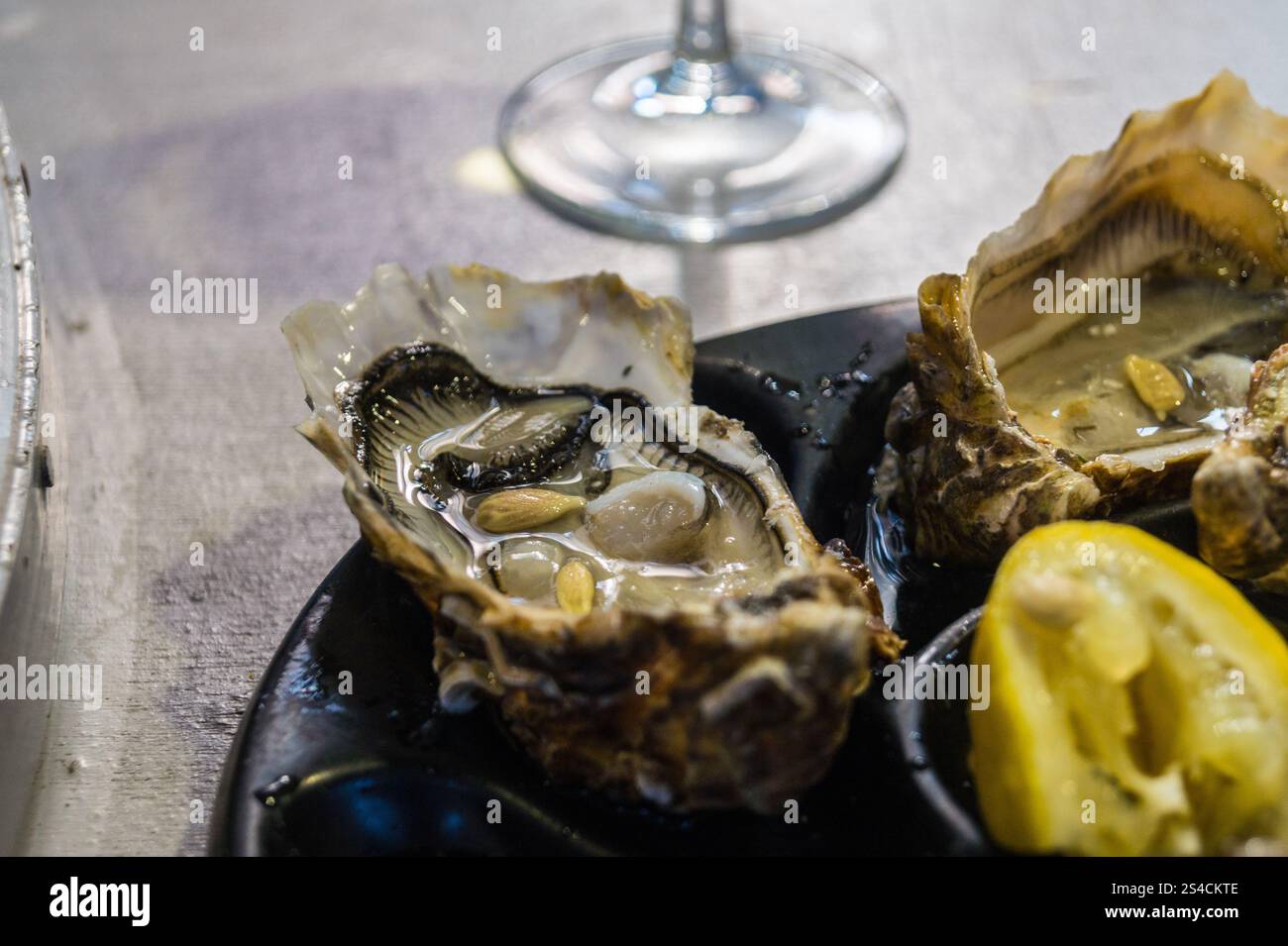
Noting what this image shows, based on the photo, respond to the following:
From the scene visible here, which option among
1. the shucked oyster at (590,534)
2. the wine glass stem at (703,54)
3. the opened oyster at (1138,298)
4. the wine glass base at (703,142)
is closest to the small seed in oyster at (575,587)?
the shucked oyster at (590,534)

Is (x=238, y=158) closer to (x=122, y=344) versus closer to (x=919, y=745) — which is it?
(x=122, y=344)

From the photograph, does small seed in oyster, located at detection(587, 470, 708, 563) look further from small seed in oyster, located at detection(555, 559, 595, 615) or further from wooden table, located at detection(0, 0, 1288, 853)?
wooden table, located at detection(0, 0, 1288, 853)

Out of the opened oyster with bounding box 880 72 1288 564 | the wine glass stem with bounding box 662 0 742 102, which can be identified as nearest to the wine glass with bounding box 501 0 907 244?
the wine glass stem with bounding box 662 0 742 102

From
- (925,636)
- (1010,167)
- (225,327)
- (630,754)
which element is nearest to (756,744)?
(630,754)

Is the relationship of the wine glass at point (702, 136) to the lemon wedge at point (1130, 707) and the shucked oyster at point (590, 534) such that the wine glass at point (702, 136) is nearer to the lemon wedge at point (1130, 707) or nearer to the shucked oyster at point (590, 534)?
the shucked oyster at point (590, 534)

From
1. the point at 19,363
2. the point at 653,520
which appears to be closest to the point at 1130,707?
the point at 653,520
